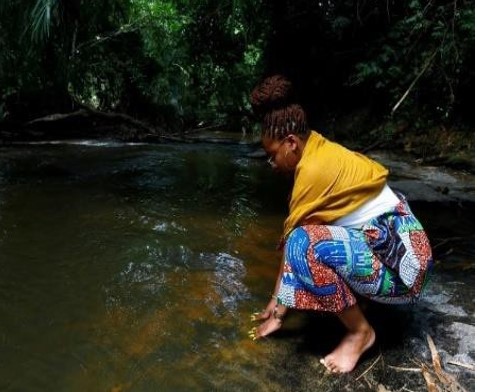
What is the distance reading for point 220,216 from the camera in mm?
3621

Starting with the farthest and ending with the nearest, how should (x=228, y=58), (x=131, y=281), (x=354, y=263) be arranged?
(x=228, y=58)
(x=131, y=281)
(x=354, y=263)

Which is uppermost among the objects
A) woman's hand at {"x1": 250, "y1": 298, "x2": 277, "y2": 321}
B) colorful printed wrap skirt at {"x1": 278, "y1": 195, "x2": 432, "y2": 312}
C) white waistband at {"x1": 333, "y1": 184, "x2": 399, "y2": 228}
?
white waistband at {"x1": 333, "y1": 184, "x2": 399, "y2": 228}

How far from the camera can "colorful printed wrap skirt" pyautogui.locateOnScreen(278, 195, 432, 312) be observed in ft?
5.22

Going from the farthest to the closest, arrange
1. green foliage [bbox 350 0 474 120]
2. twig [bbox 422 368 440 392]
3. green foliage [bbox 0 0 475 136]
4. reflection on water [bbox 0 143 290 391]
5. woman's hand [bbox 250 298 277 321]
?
green foliage [bbox 350 0 474 120] < green foliage [bbox 0 0 475 136] < woman's hand [bbox 250 298 277 321] < reflection on water [bbox 0 143 290 391] < twig [bbox 422 368 440 392]

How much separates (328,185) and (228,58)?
26.7ft

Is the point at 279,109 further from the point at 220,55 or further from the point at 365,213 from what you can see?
the point at 220,55

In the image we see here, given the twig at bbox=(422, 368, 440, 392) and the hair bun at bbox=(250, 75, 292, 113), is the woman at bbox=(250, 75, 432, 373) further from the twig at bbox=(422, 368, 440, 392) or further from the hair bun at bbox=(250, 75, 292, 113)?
the twig at bbox=(422, 368, 440, 392)

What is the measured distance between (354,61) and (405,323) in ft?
20.5

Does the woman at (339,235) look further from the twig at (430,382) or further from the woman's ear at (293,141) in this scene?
the twig at (430,382)

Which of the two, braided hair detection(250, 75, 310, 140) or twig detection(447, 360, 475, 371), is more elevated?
braided hair detection(250, 75, 310, 140)

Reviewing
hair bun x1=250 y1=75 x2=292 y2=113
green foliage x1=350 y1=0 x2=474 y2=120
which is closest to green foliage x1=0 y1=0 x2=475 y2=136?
green foliage x1=350 y1=0 x2=474 y2=120

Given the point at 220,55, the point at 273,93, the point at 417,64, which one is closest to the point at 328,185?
the point at 273,93

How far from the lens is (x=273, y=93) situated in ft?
5.54

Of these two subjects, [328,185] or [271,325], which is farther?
[271,325]
